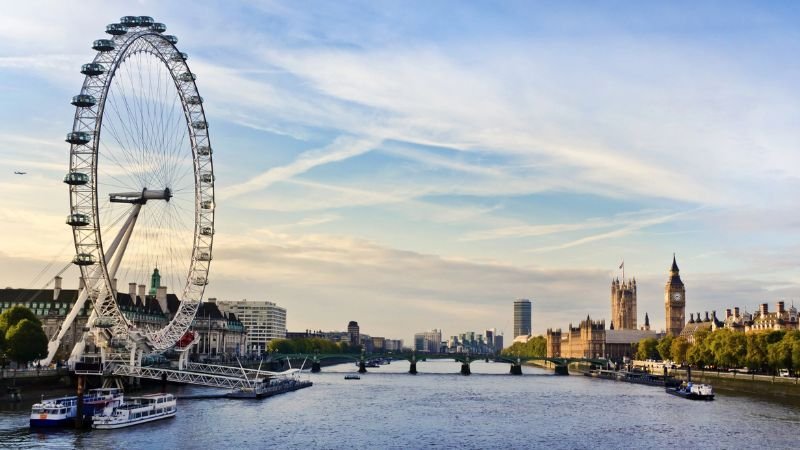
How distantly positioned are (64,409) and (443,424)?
3590 cm

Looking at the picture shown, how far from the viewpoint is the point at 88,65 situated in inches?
3465

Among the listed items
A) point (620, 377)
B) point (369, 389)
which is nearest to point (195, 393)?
point (369, 389)

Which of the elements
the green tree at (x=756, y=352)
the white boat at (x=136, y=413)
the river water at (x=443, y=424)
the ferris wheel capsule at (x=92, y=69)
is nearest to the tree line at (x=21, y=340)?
the river water at (x=443, y=424)

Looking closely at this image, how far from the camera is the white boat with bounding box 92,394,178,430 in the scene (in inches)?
3142

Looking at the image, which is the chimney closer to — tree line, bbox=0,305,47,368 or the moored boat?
tree line, bbox=0,305,47,368

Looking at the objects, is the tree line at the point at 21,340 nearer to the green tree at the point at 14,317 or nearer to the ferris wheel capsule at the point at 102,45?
the green tree at the point at 14,317

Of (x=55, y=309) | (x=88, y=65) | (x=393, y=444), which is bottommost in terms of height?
(x=393, y=444)

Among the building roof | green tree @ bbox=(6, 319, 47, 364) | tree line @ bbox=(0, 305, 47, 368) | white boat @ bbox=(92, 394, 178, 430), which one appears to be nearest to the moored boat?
white boat @ bbox=(92, 394, 178, 430)

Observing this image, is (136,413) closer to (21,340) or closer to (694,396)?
(21,340)

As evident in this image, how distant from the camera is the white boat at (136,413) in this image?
79.8m

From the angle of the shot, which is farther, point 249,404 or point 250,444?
point 249,404

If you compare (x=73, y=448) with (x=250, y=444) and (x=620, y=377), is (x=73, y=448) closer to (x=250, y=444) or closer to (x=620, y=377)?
(x=250, y=444)

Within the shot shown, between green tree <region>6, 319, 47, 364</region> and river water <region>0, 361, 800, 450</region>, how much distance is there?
17593 mm

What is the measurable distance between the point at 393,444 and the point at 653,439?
2376 cm
